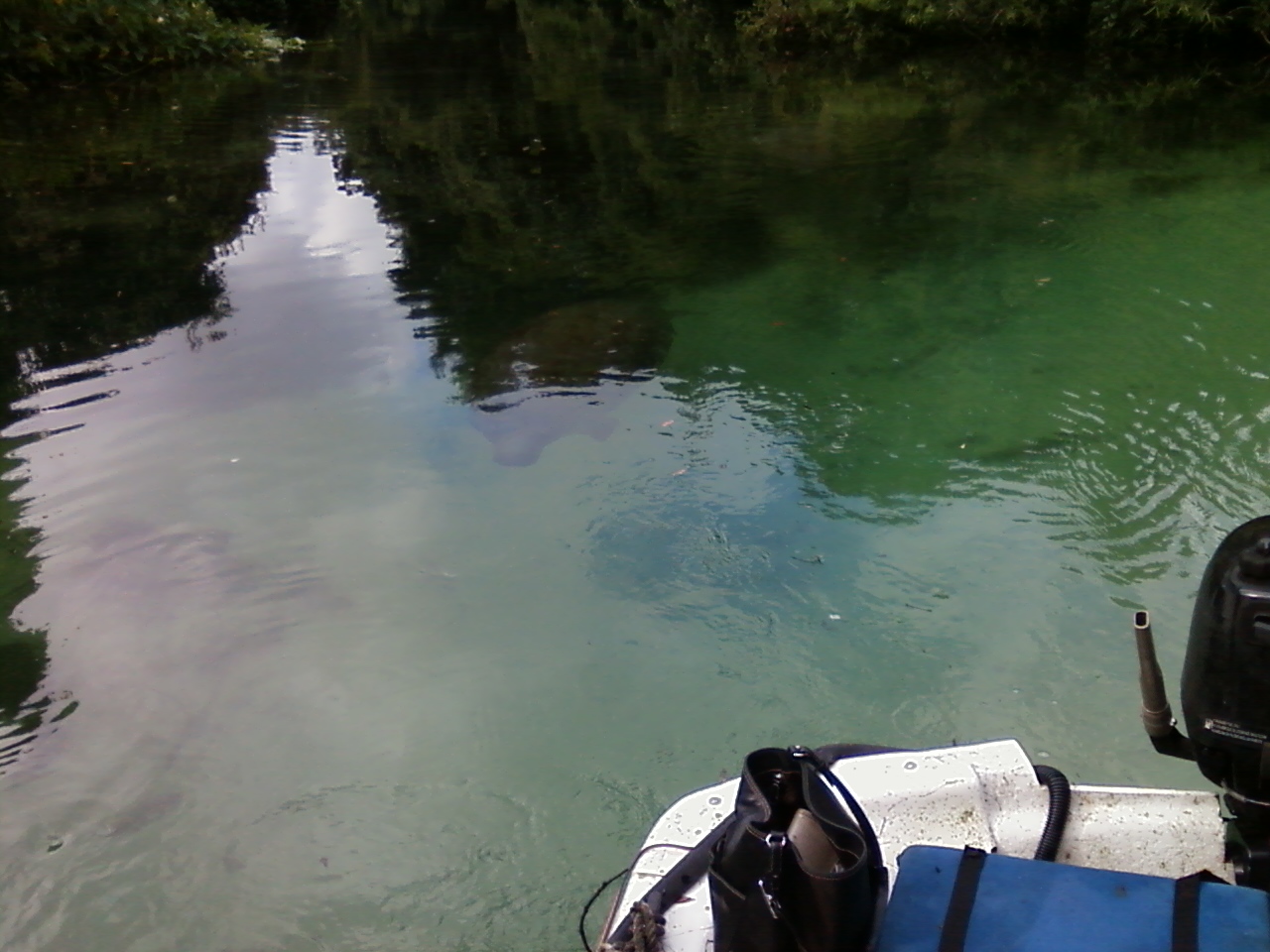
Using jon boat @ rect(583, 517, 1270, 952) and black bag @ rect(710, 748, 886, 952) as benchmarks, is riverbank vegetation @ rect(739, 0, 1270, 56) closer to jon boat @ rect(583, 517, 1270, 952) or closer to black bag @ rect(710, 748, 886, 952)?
jon boat @ rect(583, 517, 1270, 952)

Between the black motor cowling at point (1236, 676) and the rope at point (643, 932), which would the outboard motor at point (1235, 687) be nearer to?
the black motor cowling at point (1236, 676)

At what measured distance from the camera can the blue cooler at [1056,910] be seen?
151 cm

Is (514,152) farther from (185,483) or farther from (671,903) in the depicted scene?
(671,903)

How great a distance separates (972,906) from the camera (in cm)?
163

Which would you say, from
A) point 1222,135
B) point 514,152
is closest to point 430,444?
point 514,152

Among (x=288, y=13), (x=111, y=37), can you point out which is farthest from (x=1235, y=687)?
A: (x=288, y=13)

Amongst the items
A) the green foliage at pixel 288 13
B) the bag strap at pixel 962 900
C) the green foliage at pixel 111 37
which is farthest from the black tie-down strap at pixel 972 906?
the green foliage at pixel 288 13

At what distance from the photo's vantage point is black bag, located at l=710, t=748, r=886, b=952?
5.32 feet

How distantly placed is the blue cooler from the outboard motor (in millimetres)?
211

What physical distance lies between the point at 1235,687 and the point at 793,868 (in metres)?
0.73

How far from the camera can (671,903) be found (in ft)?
6.15

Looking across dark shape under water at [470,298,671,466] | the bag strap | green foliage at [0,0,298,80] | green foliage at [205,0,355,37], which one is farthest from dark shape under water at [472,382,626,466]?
green foliage at [205,0,355,37]

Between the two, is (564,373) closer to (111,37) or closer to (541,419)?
(541,419)

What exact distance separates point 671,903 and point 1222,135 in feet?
30.9
